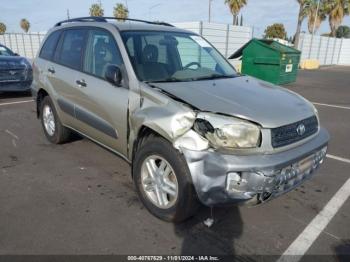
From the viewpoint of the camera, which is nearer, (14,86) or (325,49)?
(14,86)

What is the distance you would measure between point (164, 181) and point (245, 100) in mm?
1058

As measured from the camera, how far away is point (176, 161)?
2.73m

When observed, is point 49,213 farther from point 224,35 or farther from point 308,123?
point 224,35

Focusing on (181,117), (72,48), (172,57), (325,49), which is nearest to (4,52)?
(72,48)

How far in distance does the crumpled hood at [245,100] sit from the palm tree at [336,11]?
46469 millimetres

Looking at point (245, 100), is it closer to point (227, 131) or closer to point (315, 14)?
point (227, 131)

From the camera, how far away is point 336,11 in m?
42.8

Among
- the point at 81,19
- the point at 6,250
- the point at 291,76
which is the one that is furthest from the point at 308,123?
the point at 291,76

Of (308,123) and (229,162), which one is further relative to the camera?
(308,123)

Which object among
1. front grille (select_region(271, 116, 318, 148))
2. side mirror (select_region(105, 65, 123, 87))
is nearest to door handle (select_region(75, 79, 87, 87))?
side mirror (select_region(105, 65, 123, 87))

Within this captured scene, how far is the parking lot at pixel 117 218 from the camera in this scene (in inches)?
108

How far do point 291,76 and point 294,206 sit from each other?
1149 cm

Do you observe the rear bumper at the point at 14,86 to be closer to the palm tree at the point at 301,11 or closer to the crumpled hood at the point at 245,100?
the crumpled hood at the point at 245,100

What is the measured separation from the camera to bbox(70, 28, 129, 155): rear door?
3.46 m
